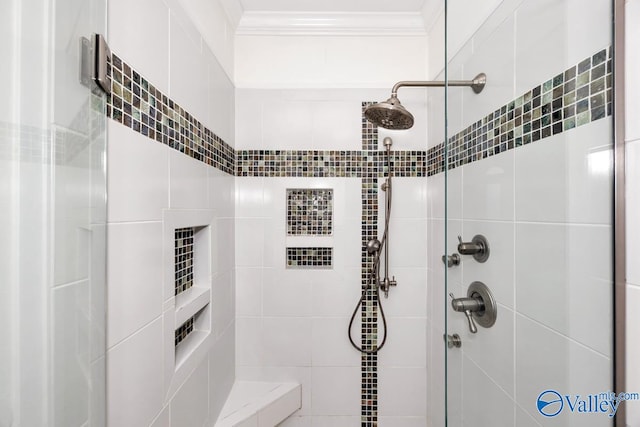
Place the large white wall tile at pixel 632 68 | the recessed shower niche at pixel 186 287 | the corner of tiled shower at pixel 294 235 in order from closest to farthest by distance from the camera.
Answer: the large white wall tile at pixel 632 68, the recessed shower niche at pixel 186 287, the corner of tiled shower at pixel 294 235

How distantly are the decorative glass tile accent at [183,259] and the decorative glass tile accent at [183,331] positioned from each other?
16 centimetres

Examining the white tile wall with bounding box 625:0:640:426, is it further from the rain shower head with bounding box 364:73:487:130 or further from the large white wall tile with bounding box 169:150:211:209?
the large white wall tile with bounding box 169:150:211:209

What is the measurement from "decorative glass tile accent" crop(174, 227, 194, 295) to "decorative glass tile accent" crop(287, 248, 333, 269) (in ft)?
1.93

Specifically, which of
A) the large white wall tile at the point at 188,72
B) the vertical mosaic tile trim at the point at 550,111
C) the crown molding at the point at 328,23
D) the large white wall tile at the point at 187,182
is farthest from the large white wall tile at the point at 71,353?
the crown molding at the point at 328,23

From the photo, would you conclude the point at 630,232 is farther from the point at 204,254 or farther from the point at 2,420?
the point at 204,254

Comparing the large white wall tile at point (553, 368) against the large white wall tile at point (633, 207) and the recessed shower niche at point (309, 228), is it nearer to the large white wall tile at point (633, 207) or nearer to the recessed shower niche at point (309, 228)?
the large white wall tile at point (633, 207)

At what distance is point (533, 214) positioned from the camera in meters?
0.62

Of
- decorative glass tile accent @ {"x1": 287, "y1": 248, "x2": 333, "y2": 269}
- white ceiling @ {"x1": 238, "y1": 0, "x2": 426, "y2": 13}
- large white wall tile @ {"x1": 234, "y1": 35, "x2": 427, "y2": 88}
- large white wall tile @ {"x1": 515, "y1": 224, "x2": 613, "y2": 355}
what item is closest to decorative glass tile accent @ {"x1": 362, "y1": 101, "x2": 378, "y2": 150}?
large white wall tile @ {"x1": 234, "y1": 35, "x2": 427, "y2": 88}

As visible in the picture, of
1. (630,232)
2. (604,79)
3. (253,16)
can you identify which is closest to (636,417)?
(630,232)

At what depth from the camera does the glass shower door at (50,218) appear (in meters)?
0.37

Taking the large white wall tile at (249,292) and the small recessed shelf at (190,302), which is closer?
the small recessed shelf at (190,302)

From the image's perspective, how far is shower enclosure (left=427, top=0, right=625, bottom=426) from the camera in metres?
0.53

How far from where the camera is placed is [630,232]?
0.51 metres

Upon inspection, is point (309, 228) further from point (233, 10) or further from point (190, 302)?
point (233, 10)
